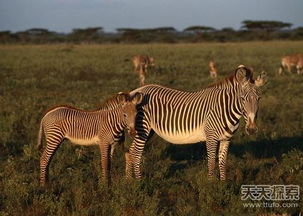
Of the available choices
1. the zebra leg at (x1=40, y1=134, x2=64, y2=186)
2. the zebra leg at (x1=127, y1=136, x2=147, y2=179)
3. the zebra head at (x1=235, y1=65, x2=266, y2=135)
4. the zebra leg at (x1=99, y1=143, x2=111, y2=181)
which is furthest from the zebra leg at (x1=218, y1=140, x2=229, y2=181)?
the zebra leg at (x1=40, y1=134, x2=64, y2=186)

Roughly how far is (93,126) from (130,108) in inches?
27.8

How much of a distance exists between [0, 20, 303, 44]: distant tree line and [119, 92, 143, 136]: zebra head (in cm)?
5727

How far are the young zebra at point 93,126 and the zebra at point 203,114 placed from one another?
1.31 ft

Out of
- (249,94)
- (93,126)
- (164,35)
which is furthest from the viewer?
(164,35)

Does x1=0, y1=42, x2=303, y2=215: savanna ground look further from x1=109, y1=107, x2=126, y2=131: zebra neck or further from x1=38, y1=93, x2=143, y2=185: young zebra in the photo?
x1=109, y1=107, x2=126, y2=131: zebra neck

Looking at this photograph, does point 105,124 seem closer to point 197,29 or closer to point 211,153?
point 211,153

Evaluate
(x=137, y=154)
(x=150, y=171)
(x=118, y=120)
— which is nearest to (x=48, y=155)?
Result: (x=118, y=120)

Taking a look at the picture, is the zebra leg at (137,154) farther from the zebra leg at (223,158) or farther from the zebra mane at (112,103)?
the zebra leg at (223,158)

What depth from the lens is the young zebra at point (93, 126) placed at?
257 inches

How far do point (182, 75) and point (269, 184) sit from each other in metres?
14.7

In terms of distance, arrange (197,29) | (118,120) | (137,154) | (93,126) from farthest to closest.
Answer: (197,29), (137,154), (93,126), (118,120)

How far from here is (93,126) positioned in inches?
266

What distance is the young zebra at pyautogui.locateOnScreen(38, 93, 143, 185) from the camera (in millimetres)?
6516

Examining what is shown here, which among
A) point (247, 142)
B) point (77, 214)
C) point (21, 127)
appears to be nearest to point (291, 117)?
point (247, 142)
